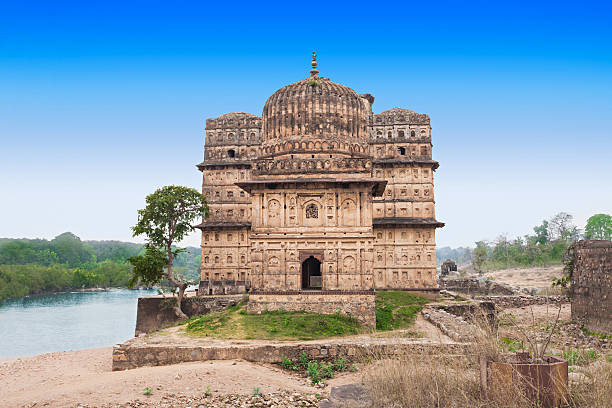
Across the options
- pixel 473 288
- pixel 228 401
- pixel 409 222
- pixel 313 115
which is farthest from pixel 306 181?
pixel 473 288

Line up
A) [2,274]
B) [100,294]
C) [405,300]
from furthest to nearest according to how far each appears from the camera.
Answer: [100,294] < [2,274] < [405,300]

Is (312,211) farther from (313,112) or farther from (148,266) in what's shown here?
(148,266)

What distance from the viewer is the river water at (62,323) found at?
32.4 meters

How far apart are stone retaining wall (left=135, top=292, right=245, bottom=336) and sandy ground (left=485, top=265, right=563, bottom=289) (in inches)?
1470

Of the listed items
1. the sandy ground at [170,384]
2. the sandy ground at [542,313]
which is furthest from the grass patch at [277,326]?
the sandy ground at [542,313]

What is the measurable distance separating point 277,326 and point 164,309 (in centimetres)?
1363

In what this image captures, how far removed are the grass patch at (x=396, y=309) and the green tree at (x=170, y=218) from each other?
38.3 ft

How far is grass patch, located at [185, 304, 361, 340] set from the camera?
18.3 meters

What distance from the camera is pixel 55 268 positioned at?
7300 centimetres

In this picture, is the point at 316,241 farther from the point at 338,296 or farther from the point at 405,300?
the point at 405,300

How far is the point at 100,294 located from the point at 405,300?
52.7 m

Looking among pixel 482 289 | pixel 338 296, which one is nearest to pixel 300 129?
pixel 338 296

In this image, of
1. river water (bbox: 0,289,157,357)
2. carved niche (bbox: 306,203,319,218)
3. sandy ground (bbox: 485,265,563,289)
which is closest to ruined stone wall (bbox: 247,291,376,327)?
carved niche (bbox: 306,203,319,218)

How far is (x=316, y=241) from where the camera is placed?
21.6 meters
